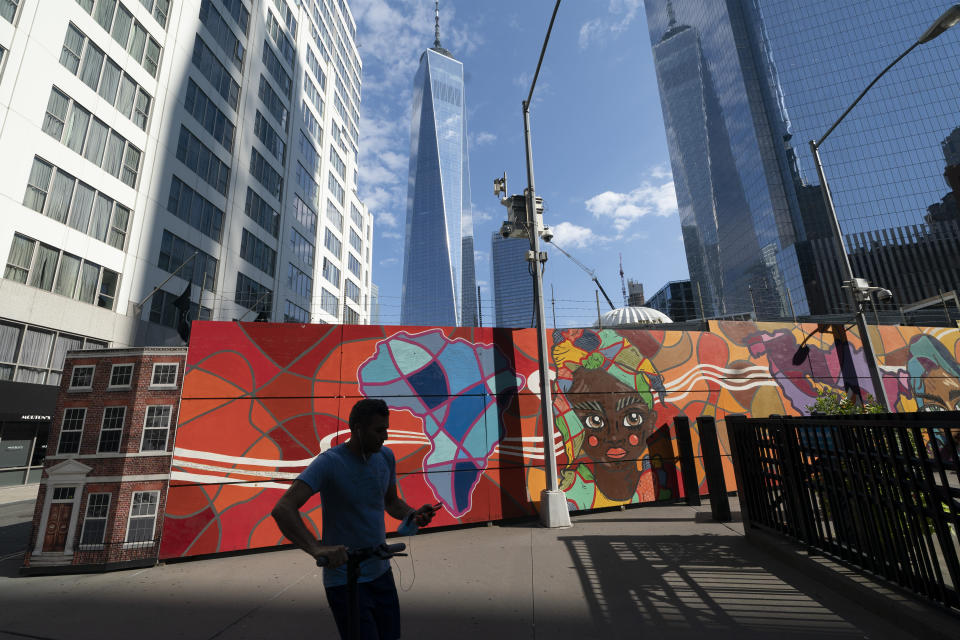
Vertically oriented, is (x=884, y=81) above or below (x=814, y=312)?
above

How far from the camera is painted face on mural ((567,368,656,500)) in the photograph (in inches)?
409

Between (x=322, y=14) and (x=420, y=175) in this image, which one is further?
(x=420, y=175)

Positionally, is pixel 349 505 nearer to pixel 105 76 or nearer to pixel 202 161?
pixel 105 76

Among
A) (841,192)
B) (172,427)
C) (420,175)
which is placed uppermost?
(420,175)

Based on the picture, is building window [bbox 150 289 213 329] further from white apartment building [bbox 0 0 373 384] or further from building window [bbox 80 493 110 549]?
building window [bbox 80 493 110 549]

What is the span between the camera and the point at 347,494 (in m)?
2.64

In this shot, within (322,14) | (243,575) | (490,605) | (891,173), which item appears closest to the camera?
(490,605)

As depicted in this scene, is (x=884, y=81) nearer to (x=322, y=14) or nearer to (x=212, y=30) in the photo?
(x=322, y=14)

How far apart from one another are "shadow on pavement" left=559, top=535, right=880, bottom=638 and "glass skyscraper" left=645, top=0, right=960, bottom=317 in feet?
247

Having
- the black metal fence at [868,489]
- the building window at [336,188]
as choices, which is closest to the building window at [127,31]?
the building window at [336,188]

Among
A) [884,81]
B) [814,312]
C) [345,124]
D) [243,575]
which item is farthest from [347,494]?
[884,81]

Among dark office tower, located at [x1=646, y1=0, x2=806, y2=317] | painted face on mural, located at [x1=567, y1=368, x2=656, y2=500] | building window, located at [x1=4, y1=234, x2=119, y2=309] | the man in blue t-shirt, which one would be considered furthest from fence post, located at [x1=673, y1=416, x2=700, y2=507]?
dark office tower, located at [x1=646, y1=0, x2=806, y2=317]

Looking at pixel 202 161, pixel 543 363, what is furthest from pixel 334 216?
pixel 543 363

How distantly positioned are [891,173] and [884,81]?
17974 millimetres
